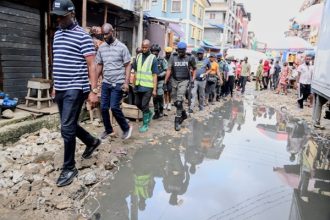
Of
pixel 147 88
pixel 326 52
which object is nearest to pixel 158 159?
pixel 147 88

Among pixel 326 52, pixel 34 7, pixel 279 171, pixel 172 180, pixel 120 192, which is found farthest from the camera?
pixel 34 7

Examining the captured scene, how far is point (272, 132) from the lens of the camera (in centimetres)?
755

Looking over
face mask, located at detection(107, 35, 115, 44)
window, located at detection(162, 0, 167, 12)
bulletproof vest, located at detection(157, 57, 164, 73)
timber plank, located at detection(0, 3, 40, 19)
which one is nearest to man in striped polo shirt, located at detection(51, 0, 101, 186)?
face mask, located at detection(107, 35, 115, 44)

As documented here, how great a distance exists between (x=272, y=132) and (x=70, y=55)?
223 inches

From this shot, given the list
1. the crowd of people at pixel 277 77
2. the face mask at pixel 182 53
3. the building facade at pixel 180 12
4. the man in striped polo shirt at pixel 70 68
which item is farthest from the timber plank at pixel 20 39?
the building facade at pixel 180 12

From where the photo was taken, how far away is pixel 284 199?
3.76 m

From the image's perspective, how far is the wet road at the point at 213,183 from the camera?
3.35m

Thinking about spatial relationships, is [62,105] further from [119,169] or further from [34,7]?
[34,7]

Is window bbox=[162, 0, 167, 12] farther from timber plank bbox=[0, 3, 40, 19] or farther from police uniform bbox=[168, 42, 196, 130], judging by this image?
police uniform bbox=[168, 42, 196, 130]

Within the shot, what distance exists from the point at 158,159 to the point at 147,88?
66.3 inches

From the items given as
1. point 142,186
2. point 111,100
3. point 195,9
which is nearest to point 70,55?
point 111,100

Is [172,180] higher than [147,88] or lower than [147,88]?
lower

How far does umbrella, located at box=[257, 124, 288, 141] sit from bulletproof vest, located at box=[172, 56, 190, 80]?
241 centimetres

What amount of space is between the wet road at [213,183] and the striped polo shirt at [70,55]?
4.41ft
